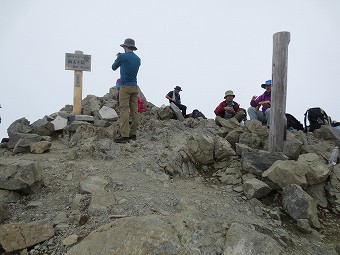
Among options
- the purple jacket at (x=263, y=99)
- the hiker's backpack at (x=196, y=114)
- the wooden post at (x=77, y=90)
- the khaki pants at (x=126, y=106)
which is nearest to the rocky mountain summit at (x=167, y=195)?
the khaki pants at (x=126, y=106)

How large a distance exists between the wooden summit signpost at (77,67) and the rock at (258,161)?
22.5 ft

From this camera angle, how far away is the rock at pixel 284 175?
472 centimetres

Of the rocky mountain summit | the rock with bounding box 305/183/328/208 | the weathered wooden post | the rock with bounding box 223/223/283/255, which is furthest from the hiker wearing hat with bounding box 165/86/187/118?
the rock with bounding box 223/223/283/255

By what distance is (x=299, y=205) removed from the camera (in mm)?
4293

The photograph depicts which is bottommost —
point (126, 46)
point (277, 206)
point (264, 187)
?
point (277, 206)

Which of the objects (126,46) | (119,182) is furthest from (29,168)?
(126,46)

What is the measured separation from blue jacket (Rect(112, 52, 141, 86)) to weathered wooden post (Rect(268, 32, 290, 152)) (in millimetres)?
3397

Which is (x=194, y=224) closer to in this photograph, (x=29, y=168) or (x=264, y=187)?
(x=264, y=187)

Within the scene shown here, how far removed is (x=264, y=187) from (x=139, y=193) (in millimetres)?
2227

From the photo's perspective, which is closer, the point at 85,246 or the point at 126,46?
the point at 85,246

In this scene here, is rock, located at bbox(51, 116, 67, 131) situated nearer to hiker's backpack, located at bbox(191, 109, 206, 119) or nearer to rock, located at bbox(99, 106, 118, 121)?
rock, located at bbox(99, 106, 118, 121)

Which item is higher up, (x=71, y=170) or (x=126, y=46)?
(x=126, y=46)

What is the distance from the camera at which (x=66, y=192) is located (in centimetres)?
445

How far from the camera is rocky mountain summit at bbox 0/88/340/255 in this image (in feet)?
10.0
